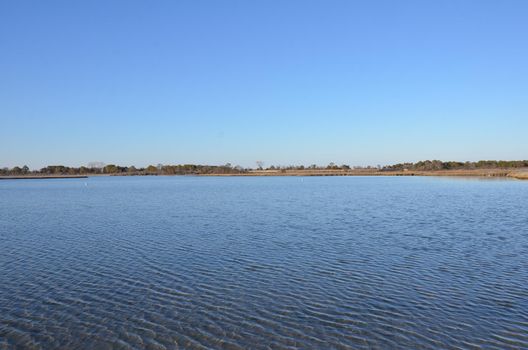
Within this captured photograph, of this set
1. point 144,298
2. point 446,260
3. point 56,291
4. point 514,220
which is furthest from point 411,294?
point 514,220

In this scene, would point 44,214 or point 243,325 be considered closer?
point 243,325

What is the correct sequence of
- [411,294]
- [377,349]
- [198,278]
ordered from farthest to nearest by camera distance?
[198,278] < [411,294] < [377,349]

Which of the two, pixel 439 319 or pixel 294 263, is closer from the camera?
pixel 439 319

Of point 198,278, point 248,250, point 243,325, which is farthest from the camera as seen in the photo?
point 248,250

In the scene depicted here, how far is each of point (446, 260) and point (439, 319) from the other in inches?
278

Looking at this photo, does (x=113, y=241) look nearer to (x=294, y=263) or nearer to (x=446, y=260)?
(x=294, y=263)

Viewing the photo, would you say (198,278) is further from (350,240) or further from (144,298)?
(350,240)

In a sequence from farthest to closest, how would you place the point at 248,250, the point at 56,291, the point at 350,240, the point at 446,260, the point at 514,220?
the point at 514,220 → the point at 350,240 → the point at 248,250 → the point at 446,260 → the point at 56,291

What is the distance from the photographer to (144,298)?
12.7 meters

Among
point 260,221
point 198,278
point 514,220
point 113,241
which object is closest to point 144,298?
point 198,278

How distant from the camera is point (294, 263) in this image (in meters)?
16.9

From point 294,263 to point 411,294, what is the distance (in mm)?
5491

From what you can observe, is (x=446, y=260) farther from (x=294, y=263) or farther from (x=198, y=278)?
(x=198, y=278)

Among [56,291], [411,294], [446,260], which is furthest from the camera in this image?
[446,260]
